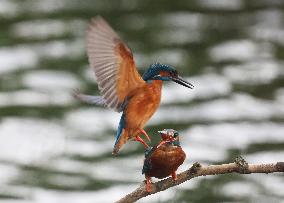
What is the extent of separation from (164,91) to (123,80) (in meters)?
5.63

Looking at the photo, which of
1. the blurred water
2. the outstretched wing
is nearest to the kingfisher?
the outstretched wing

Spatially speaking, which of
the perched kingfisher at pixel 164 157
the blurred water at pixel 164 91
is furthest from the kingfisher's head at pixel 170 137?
the blurred water at pixel 164 91

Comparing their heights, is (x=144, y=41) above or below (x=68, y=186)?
above

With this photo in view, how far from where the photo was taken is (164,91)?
7.05 metres

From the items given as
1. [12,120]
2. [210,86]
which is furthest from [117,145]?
[210,86]

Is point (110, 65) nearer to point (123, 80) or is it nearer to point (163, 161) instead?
point (123, 80)

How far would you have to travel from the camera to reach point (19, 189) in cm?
579

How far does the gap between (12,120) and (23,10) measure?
2.40 metres

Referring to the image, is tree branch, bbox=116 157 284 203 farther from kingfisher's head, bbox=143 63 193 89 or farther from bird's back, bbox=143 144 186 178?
kingfisher's head, bbox=143 63 193 89

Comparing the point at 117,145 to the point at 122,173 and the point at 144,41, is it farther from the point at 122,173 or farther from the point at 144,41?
the point at 144,41

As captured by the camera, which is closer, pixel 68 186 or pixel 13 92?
pixel 68 186

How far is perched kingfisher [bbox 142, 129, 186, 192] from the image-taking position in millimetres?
1397

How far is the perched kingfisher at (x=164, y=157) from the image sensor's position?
1.40m

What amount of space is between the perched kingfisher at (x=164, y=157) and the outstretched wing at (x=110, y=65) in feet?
0.28
